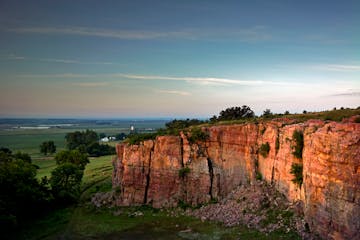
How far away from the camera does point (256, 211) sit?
3353 cm

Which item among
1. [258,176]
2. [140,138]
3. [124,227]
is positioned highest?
[140,138]

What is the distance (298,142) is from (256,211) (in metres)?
8.16

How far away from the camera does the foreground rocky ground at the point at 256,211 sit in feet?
97.9

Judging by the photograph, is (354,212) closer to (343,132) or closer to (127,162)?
(343,132)

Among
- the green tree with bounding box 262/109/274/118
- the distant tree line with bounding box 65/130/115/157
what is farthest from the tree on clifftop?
the distant tree line with bounding box 65/130/115/157

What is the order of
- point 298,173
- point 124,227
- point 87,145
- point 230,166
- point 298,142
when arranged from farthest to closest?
point 87,145 → point 230,166 → point 124,227 → point 298,173 → point 298,142

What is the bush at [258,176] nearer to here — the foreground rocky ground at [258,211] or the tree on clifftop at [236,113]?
the foreground rocky ground at [258,211]

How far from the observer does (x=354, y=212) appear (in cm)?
2267

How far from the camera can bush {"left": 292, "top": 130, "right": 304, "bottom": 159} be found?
3078 centimetres

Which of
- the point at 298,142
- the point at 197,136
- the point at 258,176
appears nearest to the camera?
the point at 298,142

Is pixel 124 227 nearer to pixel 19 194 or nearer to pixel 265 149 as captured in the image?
pixel 19 194

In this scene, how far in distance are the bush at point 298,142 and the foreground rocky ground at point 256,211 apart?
4.48 metres

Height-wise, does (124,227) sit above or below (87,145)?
below

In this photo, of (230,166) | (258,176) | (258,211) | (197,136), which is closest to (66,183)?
(197,136)
